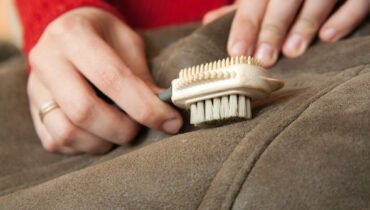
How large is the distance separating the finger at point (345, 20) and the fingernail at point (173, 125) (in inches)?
8.9

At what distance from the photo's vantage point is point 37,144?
0.59 meters

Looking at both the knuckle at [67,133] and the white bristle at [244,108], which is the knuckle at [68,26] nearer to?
the knuckle at [67,133]

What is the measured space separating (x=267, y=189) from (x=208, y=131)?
3.9 inches

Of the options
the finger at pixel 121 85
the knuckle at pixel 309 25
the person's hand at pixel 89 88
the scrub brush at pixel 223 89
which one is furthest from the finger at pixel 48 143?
the knuckle at pixel 309 25

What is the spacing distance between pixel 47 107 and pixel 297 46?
1.05ft

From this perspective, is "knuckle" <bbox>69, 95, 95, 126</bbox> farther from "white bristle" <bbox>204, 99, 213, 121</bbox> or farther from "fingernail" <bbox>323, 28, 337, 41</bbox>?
"fingernail" <bbox>323, 28, 337, 41</bbox>

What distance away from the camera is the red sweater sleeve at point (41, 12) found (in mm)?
634

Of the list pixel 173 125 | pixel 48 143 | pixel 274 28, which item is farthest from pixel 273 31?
pixel 48 143

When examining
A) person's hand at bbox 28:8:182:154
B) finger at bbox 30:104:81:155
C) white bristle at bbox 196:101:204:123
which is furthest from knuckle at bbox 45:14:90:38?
white bristle at bbox 196:101:204:123

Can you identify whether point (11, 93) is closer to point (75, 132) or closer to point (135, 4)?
point (75, 132)

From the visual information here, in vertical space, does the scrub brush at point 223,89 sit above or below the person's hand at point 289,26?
above

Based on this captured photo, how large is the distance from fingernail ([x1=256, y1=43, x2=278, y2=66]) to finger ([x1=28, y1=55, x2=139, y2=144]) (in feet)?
0.59

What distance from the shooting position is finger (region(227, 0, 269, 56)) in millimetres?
572

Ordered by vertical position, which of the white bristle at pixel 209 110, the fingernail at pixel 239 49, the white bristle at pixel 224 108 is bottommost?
the fingernail at pixel 239 49
